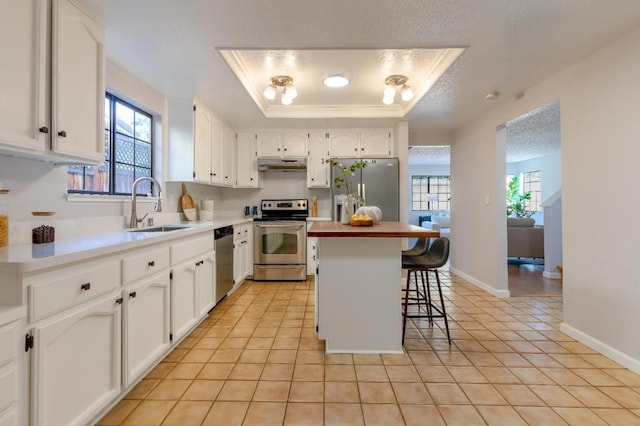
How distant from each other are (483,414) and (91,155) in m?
2.57

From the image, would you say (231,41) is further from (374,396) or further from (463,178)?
(463,178)

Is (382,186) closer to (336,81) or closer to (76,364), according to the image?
(336,81)

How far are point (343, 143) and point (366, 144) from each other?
330 mm

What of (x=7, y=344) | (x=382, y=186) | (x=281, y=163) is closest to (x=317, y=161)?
(x=281, y=163)

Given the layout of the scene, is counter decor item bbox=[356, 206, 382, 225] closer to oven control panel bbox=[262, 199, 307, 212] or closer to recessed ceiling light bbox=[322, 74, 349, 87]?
recessed ceiling light bbox=[322, 74, 349, 87]

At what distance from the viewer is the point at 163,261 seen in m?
2.04

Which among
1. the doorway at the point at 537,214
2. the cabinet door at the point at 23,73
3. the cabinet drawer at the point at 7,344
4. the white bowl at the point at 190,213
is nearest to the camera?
the cabinet drawer at the point at 7,344

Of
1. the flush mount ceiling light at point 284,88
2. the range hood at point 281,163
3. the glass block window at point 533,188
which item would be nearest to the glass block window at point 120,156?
the flush mount ceiling light at point 284,88

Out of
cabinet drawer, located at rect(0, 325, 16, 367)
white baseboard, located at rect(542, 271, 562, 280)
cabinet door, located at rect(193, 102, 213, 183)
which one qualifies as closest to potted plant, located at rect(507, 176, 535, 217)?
white baseboard, located at rect(542, 271, 562, 280)

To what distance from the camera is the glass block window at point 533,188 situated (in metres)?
8.50

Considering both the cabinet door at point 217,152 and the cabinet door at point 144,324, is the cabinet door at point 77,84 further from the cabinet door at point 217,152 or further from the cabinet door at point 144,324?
the cabinet door at point 217,152

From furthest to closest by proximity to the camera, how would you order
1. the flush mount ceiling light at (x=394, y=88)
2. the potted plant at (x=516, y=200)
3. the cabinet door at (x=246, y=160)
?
the potted plant at (x=516, y=200)
the cabinet door at (x=246, y=160)
the flush mount ceiling light at (x=394, y=88)

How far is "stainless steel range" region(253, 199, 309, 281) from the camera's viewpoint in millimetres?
4328

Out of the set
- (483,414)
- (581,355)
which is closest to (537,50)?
(581,355)
